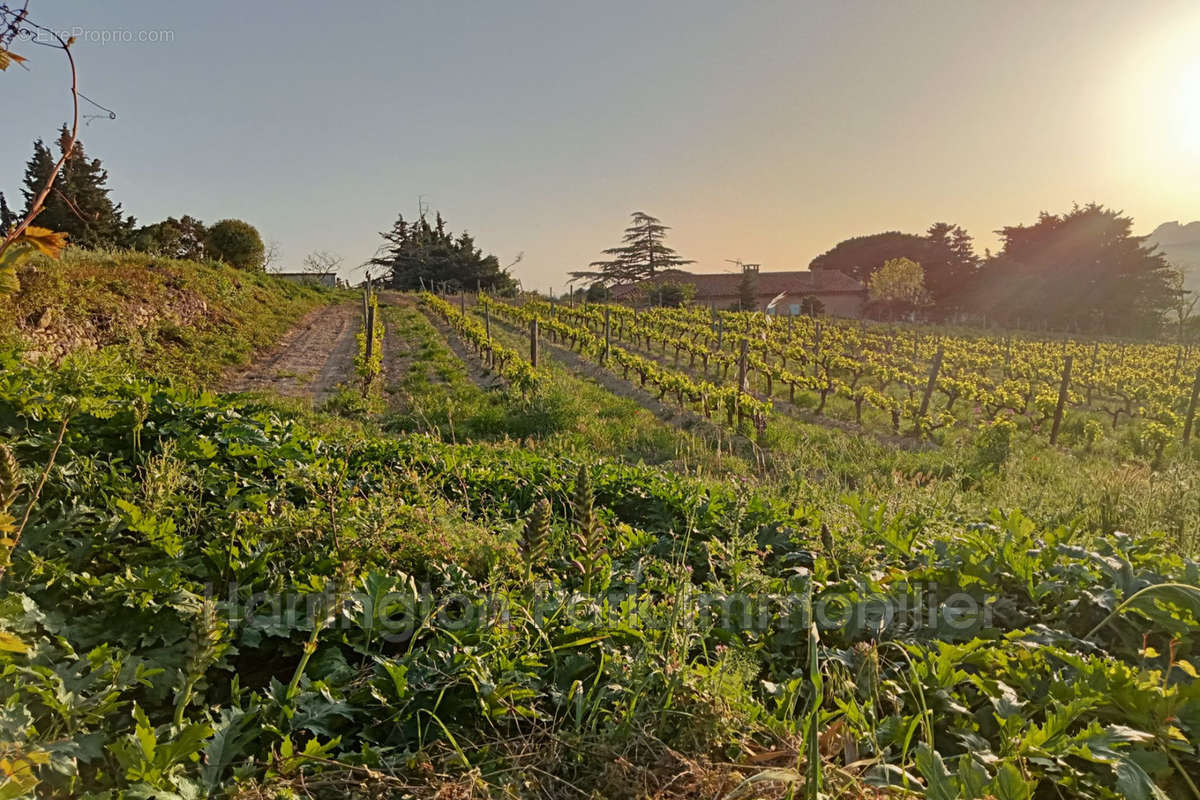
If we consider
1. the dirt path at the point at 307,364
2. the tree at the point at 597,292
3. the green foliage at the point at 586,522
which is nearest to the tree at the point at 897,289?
the tree at the point at 597,292

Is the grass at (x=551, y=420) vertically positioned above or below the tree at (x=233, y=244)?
below

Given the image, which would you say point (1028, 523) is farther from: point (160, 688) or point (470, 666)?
point (160, 688)

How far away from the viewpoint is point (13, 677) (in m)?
1.70

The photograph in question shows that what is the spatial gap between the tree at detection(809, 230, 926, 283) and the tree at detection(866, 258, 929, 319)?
5.91m

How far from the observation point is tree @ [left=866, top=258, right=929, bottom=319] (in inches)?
2167

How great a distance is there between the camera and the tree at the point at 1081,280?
50.0m

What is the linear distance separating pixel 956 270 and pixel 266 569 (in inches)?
2678

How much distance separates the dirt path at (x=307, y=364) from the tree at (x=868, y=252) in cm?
5317

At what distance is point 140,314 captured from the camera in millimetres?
13945

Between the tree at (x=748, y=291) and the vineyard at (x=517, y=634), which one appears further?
the tree at (x=748, y=291)

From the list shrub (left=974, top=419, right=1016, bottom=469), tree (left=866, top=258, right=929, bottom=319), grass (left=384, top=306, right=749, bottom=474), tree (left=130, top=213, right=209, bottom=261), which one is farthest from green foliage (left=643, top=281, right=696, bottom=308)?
shrub (left=974, top=419, right=1016, bottom=469)

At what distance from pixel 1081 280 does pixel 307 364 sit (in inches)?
2473

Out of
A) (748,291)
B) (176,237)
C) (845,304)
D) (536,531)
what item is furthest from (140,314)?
(845,304)

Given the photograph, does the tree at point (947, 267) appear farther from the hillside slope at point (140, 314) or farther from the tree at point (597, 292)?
the hillside slope at point (140, 314)
